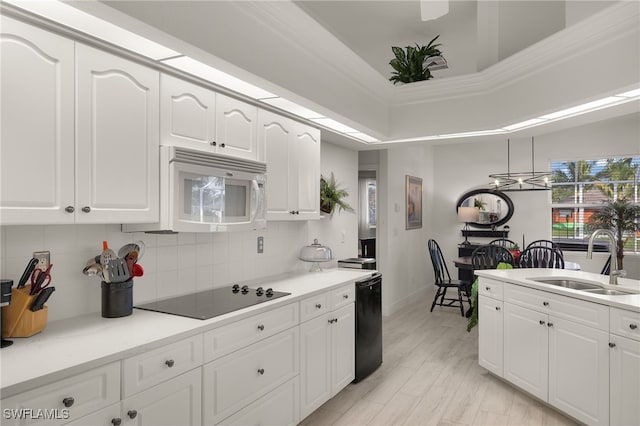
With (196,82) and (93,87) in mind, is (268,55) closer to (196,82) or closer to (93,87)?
(196,82)

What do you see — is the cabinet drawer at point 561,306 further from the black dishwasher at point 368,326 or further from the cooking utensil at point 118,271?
the cooking utensil at point 118,271

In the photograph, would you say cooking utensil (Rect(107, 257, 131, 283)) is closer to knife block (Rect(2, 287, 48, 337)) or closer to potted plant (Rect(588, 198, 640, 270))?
knife block (Rect(2, 287, 48, 337))

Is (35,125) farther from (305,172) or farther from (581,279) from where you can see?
(581,279)


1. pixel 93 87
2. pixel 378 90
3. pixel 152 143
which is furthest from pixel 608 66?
pixel 93 87

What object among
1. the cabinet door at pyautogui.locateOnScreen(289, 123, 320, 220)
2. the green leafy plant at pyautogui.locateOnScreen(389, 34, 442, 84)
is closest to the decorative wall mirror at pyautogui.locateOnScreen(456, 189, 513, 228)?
the green leafy plant at pyautogui.locateOnScreen(389, 34, 442, 84)

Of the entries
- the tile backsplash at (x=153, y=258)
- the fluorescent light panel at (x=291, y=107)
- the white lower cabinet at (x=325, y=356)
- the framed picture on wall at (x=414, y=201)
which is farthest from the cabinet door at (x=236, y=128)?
the framed picture on wall at (x=414, y=201)

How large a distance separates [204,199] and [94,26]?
97 cm

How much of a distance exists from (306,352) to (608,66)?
267 cm

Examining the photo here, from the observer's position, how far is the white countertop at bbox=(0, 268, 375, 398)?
134cm

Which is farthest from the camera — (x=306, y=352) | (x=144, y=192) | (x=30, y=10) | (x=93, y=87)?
(x=306, y=352)

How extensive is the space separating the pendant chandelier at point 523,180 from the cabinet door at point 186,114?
4814 millimetres

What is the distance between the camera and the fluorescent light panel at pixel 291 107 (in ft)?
9.09

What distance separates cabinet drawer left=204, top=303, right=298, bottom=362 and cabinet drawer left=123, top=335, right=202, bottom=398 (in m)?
0.08

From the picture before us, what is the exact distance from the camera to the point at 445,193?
7.64 m
